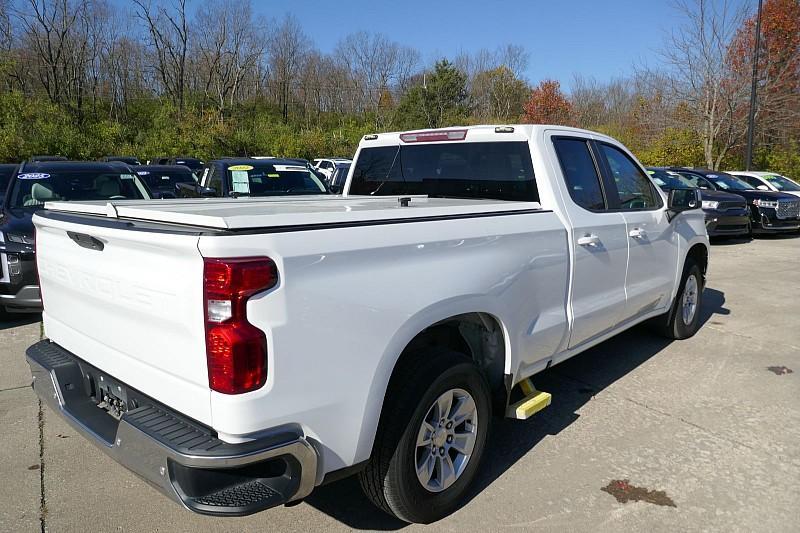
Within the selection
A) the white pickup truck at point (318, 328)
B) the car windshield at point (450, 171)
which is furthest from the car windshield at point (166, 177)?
the white pickup truck at point (318, 328)

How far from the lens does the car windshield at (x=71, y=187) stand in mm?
7445

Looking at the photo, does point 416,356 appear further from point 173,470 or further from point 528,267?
point 173,470

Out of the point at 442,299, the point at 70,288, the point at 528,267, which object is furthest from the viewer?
the point at 528,267

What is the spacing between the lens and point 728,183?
15.7 metres

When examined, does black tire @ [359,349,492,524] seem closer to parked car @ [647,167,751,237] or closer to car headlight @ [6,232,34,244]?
car headlight @ [6,232,34,244]

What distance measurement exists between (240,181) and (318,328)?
7.49 meters

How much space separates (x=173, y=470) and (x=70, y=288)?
1.26 m

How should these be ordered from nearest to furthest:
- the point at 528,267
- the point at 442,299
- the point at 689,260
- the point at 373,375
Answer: the point at 373,375, the point at 442,299, the point at 528,267, the point at 689,260

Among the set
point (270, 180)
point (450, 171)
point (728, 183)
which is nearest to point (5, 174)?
point (270, 180)

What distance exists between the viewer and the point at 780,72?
24.2 m

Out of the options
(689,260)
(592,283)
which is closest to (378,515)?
(592,283)

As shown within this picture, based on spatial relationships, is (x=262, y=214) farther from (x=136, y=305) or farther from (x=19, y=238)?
(x=19, y=238)

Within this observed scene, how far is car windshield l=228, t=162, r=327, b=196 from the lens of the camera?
908 centimetres

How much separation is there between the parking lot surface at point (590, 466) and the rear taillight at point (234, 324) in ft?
4.06
